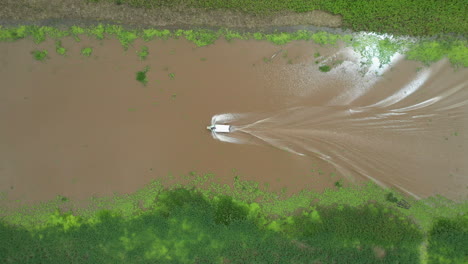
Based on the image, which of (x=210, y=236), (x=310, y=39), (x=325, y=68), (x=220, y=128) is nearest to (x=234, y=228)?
(x=210, y=236)

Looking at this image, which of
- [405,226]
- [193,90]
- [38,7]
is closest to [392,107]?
[405,226]

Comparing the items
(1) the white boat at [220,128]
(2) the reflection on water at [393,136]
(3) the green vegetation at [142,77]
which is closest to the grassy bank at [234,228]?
(2) the reflection on water at [393,136]

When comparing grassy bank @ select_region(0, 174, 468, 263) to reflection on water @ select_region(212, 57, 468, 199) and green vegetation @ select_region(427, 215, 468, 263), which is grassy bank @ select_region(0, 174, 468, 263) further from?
reflection on water @ select_region(212, 57, 468, 199)

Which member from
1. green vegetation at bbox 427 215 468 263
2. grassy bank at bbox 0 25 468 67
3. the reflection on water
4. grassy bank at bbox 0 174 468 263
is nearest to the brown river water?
the reflection on water

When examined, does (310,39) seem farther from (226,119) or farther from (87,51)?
(87,51)

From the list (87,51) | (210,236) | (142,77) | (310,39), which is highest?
(310,39)

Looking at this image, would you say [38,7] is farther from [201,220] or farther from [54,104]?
[201,220]
